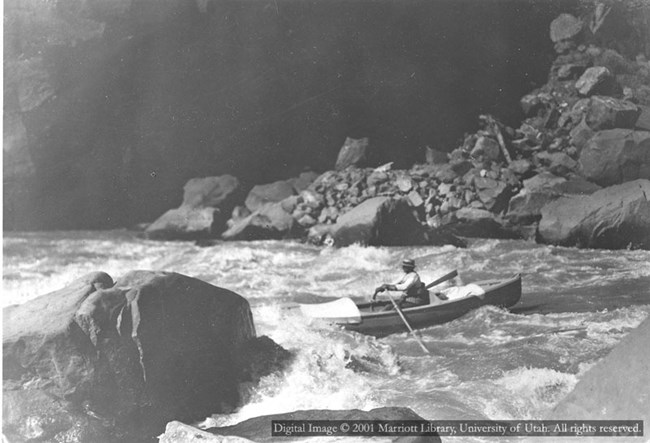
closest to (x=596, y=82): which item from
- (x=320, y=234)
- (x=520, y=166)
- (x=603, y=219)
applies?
(x=520, y=166)

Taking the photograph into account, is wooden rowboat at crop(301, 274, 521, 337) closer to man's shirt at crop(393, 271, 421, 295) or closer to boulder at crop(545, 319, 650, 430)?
man's shirt at crop(393, 271, 421, 295)

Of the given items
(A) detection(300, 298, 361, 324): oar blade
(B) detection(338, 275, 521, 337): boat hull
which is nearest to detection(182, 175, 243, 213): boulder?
(A) detection(300, 298, 361, 324): oar blade

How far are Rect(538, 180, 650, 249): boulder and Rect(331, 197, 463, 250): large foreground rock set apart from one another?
0.86 meters

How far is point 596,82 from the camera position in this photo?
163 inches

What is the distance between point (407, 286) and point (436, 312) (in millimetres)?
396

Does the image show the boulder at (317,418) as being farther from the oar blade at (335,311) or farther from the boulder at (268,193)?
the boulder at (268,193)

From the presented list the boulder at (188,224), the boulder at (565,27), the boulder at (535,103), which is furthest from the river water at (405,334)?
the boulder at (565,27)

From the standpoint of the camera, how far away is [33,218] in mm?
4172

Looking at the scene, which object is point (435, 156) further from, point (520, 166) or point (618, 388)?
point (618, 388)

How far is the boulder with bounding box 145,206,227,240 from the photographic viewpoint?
17.1 feet

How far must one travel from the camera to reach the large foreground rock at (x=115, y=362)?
3395mm

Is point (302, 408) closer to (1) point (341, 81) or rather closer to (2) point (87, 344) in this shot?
(2) point (87, 344)

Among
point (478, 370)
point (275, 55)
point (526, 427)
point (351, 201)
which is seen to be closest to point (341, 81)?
point (275, 55)

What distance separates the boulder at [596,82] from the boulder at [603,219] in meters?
0.74
